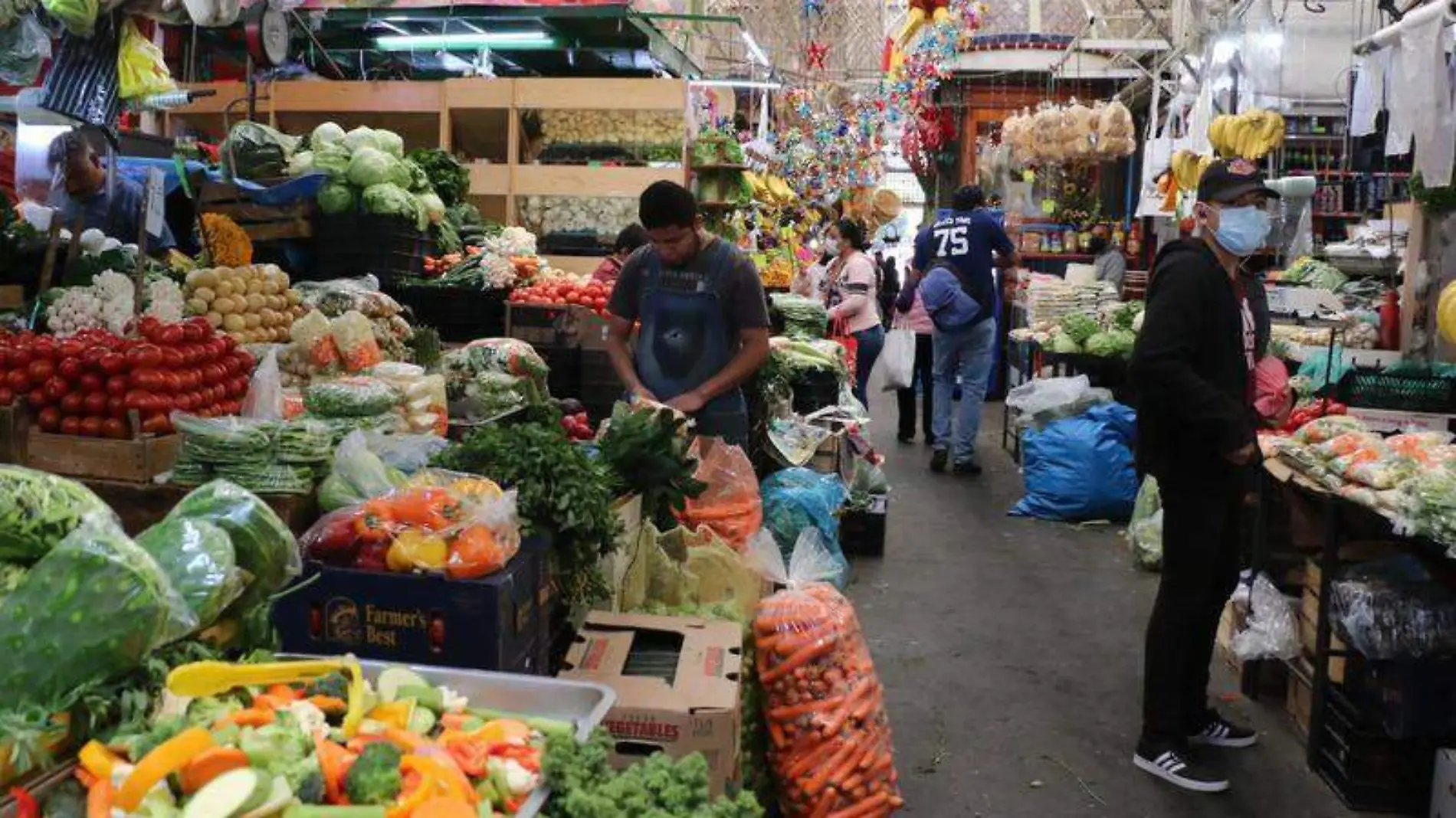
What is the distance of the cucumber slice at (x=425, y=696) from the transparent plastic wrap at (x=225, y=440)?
56.3 inches

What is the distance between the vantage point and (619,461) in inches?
161

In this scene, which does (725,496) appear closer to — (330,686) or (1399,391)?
(330,686)

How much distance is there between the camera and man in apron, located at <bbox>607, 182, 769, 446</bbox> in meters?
4.79

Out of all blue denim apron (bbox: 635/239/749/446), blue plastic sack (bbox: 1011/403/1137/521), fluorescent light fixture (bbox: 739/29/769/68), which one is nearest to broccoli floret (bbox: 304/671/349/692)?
blue denim apron (bbox: 635/239/749/446)

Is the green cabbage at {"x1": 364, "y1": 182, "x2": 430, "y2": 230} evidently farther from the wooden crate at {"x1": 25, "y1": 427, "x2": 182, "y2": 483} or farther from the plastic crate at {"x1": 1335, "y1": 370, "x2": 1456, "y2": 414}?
the plastic crate at {"x1": 1335, "y1": 370, "x2": 1456, "y2": 414}

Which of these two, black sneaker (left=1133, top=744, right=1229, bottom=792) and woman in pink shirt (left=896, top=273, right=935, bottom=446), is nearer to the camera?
black sneaker (left=1133, top=744, right=1229, bottom=792)

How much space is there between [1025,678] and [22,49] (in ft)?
16.1

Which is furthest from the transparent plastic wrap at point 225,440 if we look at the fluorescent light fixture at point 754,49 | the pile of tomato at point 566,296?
the fluorescent light fixture at point 754,49

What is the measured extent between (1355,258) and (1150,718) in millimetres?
6165

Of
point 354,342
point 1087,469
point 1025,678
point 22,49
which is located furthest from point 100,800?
point 1087,469

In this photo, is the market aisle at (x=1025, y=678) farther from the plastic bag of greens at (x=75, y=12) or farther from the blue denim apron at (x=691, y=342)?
the plastic bag of greens at (x=75, y=12)

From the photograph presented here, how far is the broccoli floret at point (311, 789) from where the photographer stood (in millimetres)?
1643

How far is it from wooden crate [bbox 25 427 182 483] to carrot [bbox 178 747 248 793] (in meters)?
2.05

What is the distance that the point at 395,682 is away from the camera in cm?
202
